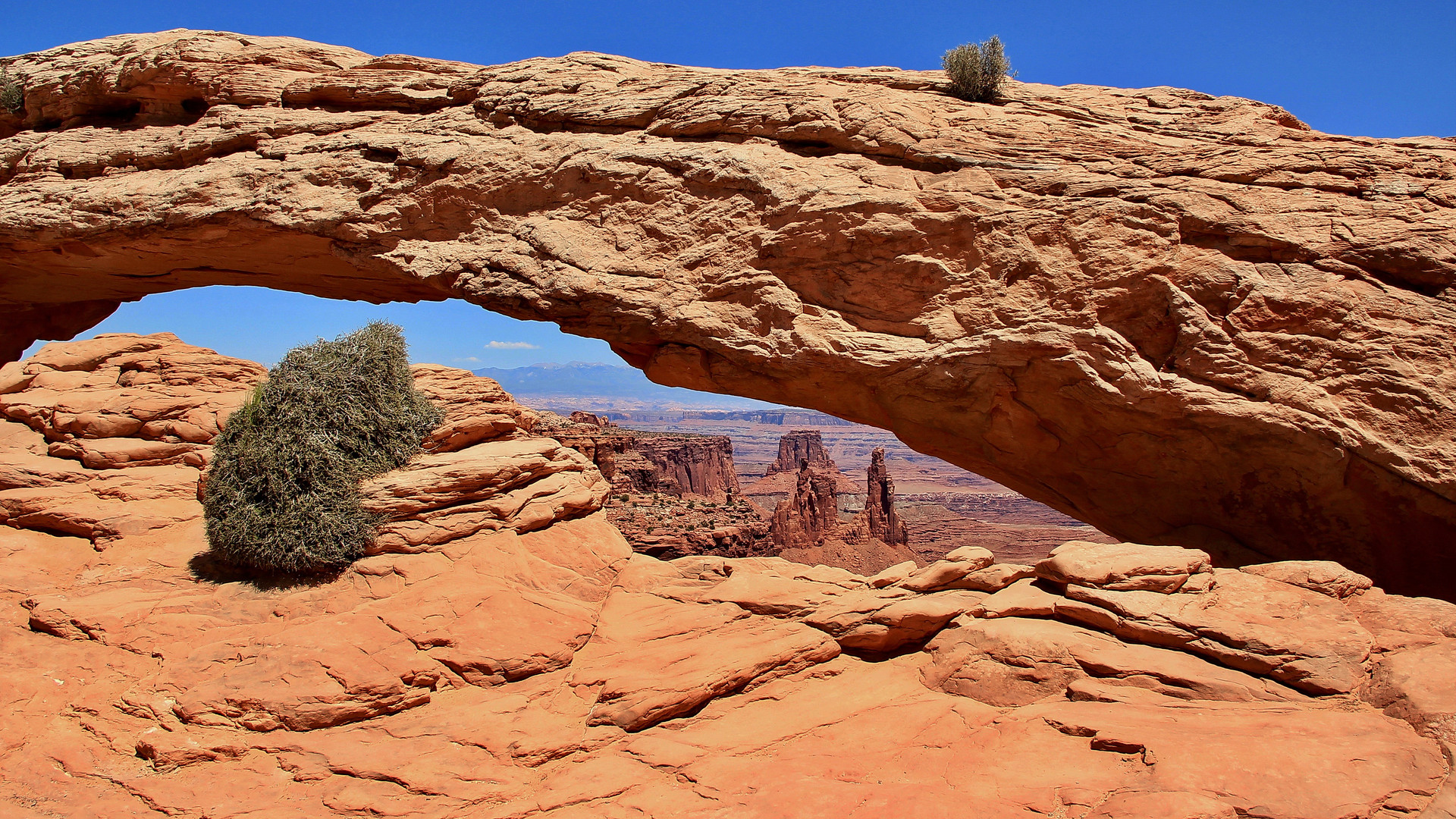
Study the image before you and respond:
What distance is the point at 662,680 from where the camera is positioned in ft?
24.3

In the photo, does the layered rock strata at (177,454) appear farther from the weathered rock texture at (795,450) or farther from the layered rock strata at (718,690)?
the weathered rock texture at (795,450)

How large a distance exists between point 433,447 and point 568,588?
114 inches

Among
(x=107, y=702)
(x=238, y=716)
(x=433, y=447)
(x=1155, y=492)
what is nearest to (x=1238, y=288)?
(x=1155, y=492)

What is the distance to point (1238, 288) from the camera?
8.83m

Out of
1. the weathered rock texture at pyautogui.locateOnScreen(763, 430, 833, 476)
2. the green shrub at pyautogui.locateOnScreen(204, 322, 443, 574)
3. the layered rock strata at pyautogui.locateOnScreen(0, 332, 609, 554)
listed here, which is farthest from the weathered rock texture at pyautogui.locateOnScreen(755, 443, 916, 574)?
the weathered rock texture at pyautogui.locateOnScreen(763, 430, 833, 476)

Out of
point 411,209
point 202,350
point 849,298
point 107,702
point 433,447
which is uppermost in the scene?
point 411,209

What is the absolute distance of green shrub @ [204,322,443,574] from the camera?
29.0 feet

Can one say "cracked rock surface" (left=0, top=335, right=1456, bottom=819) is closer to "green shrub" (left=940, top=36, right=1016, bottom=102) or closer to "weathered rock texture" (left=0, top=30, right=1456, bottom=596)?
"weathered rock texture" (left=0, top=30, right=1456, bottom=596)

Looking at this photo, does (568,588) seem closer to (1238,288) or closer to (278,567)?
(278,567)

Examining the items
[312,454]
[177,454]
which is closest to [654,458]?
[177,454]

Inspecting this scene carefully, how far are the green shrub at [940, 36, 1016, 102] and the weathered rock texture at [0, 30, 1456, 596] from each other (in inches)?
15.4

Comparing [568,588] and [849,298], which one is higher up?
[849,298]

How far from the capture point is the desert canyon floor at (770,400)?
6145mm

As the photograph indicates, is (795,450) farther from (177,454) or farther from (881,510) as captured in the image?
(177,454)
